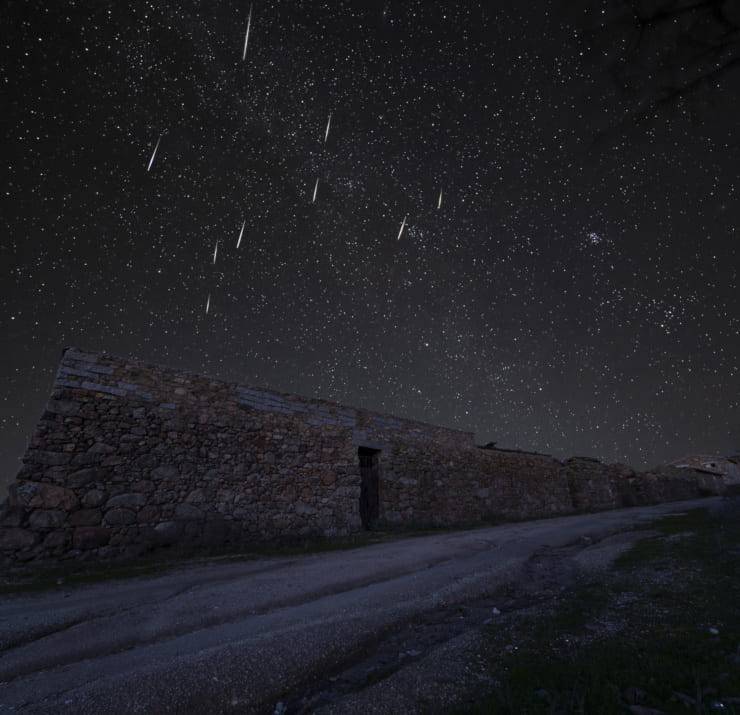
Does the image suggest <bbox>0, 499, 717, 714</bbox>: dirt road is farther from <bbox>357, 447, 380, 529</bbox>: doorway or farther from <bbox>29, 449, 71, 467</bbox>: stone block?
<bbox>357, 447, 380, 529</bbox>: doorway

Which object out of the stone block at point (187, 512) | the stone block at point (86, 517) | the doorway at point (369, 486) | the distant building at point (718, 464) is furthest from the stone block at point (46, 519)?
the distant building at point (718, 464)

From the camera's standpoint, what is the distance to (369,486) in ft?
40.1

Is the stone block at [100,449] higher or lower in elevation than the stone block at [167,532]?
higher

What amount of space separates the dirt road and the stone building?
217 centimetres

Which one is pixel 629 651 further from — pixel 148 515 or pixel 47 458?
pixel 47 458

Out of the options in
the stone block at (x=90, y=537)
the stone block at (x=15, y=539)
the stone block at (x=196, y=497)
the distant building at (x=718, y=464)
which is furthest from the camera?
the distant building at (x=718, y=464)

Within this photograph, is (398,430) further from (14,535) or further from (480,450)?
(14,535)

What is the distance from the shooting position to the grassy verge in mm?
1780

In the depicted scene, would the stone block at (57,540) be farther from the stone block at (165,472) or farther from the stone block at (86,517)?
the stone block at (165,472)

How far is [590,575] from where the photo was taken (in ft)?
15.7

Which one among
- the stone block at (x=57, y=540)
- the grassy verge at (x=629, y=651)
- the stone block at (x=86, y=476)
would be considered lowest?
the grassy verge at (x=629, y=651)

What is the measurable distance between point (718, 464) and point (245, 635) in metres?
56.5

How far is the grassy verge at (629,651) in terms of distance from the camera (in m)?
1.78

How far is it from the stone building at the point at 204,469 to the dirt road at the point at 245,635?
7.13 ft
